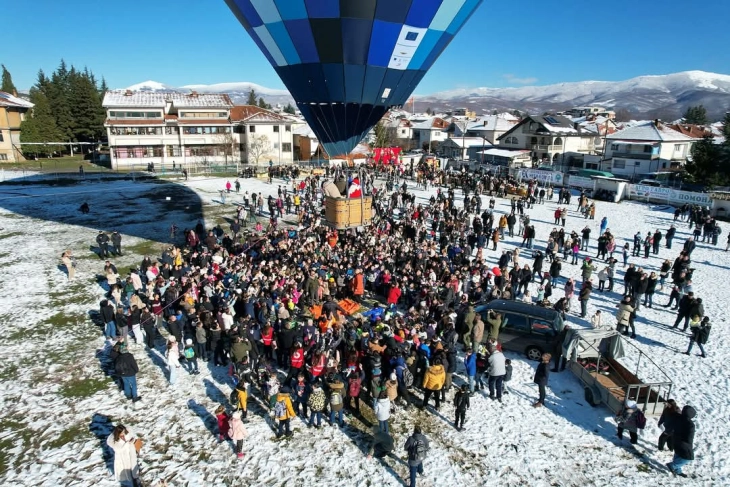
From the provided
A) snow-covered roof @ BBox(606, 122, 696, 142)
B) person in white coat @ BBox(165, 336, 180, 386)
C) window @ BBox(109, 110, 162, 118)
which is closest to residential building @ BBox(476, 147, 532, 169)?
snow-covered roof @ BBox(606, 122, 696, 142)

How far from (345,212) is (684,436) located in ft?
44.2

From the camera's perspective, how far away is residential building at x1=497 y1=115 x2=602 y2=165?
194 feet

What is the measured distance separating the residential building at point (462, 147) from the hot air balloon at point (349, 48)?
4775cm

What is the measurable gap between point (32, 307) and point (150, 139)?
4218cm

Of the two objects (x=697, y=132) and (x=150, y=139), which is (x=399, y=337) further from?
(x=697, y=132)

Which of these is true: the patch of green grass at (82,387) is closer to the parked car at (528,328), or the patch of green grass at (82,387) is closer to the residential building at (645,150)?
the parked car at (528,328)

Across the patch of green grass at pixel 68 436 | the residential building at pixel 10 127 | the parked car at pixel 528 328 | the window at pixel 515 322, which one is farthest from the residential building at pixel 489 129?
the patch of green grass at pixel 68 436

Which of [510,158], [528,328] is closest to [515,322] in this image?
[528,328]

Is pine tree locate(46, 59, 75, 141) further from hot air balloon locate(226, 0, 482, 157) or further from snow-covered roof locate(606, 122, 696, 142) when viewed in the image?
snow-covered roof locate(606, 122, 696, 142)

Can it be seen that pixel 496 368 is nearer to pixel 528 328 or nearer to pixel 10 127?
pixel 528 328

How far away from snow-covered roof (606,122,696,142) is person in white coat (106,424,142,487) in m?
57.6

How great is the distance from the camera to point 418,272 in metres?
15.4

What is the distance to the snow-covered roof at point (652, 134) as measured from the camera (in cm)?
5150

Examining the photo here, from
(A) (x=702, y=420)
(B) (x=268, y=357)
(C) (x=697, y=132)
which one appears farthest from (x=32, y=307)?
(C) (x=697, y=132)
